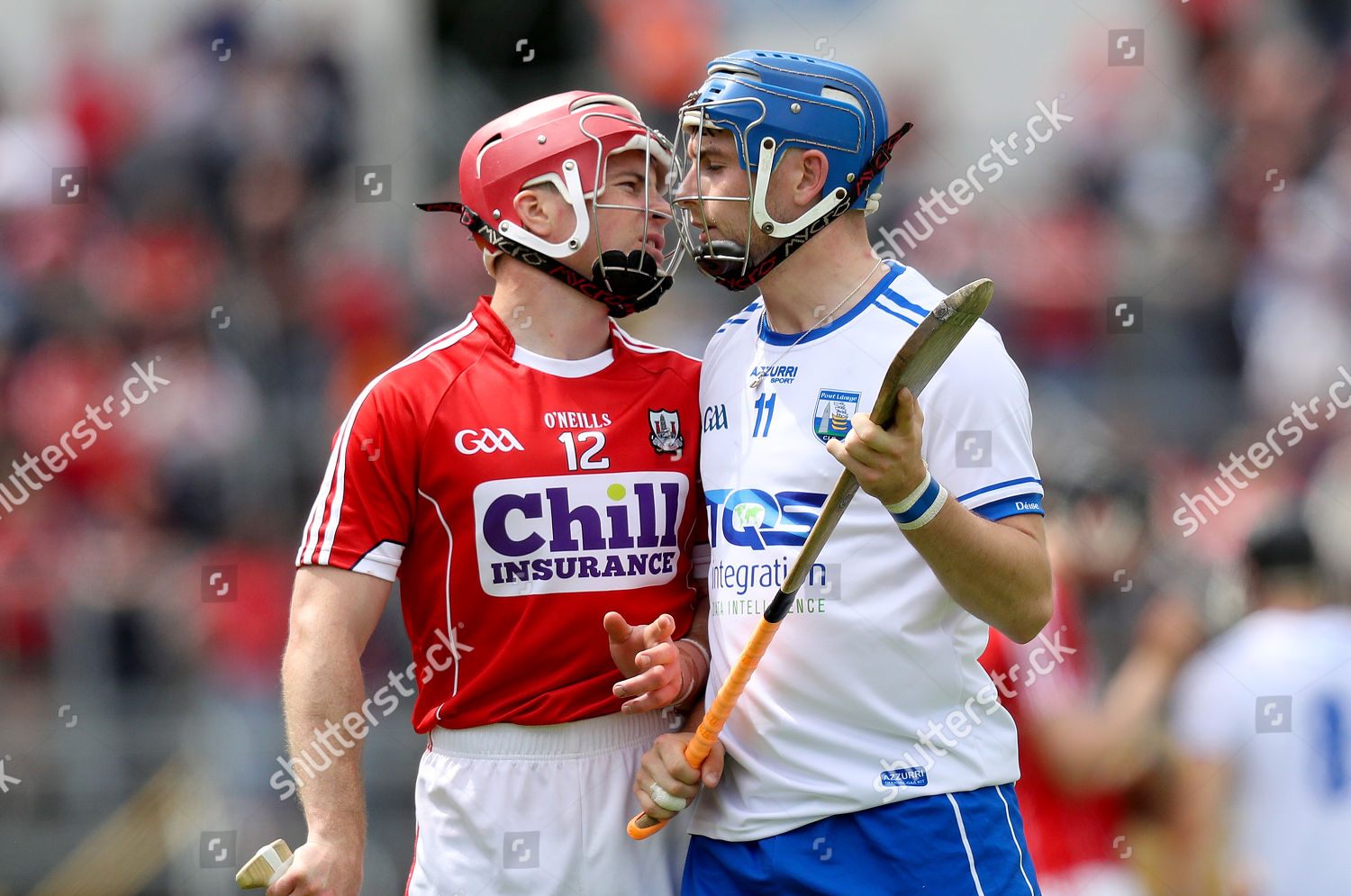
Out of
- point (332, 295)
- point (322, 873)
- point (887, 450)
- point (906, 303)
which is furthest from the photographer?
point (332, 295)

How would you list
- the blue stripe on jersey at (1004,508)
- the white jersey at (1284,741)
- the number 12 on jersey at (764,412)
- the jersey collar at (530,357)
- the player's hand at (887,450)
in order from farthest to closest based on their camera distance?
the white jersey at (1284,741) → the jersey collar at (530,357) → the number 12 on jersey at (764,412) → the blue stripe on jersey at (1004,508) → the player's hand at (887,450)

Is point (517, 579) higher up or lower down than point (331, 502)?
lower down

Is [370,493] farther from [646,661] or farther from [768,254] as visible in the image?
[768,254]

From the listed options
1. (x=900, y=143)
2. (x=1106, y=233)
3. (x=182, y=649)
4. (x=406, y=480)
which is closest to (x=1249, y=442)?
(x=1106, y=233)

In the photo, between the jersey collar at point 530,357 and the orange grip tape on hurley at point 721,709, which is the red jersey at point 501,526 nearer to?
the jersey collar at point 530,357

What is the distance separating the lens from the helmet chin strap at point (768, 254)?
2.62m

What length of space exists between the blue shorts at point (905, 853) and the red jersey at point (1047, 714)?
121cm

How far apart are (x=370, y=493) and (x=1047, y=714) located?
205 cm

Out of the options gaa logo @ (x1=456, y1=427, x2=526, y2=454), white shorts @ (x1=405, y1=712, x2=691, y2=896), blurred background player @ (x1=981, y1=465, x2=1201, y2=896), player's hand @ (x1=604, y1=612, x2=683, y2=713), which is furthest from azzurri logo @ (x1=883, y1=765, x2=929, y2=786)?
blurred background player @ (x1=981, y1=465, x2=1201, y2=896)

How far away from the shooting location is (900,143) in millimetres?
6090

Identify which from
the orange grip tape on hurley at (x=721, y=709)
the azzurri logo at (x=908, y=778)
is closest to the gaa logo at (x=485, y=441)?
the orange grip tape on hurley at (x=721, y=709)

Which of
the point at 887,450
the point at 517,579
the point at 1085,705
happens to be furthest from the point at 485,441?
the point at 1085,705

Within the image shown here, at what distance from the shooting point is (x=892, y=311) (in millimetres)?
2498

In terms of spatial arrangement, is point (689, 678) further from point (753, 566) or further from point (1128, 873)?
point (1128, 873)
